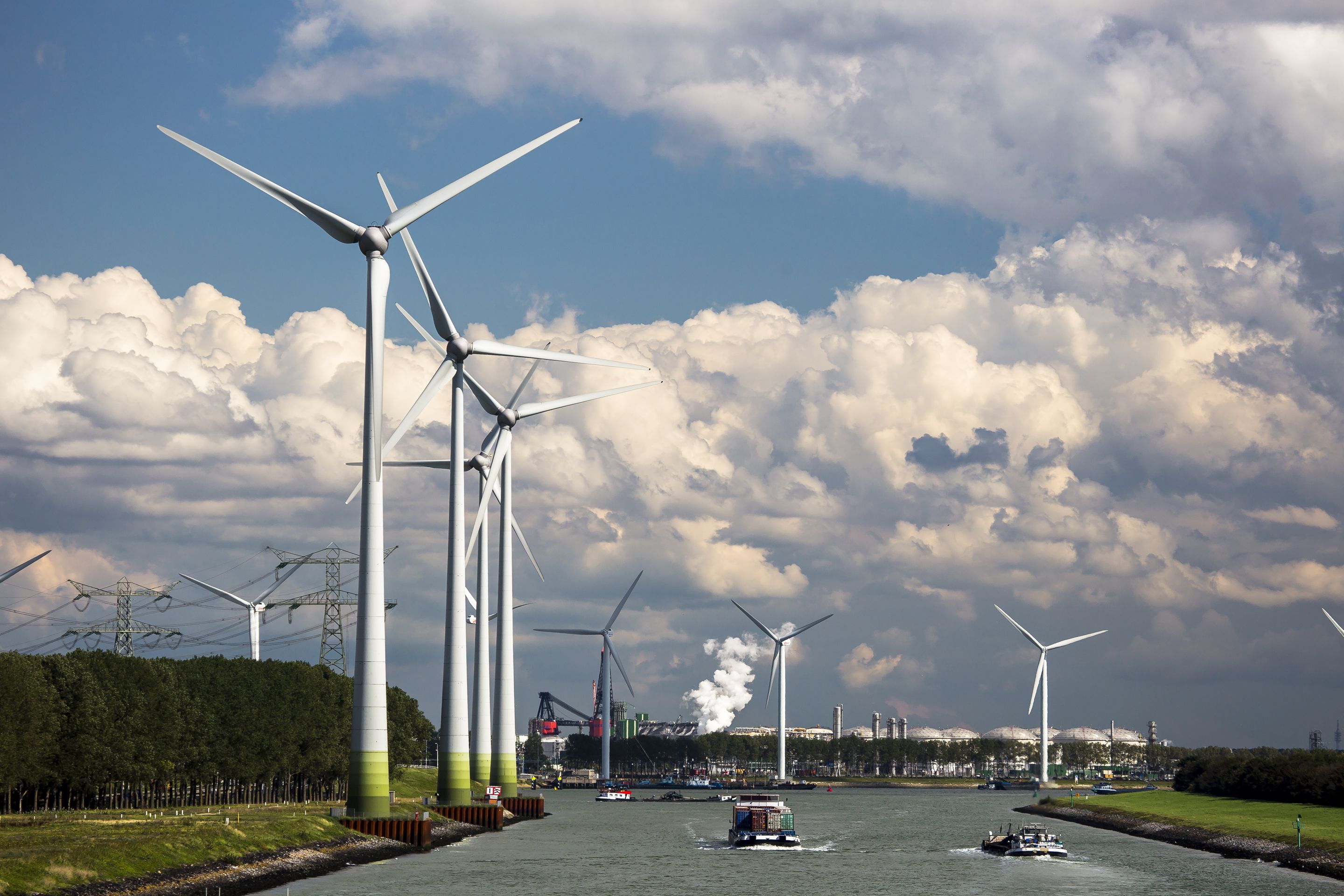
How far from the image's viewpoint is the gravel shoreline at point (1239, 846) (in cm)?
11825

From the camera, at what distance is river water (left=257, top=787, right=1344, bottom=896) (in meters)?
103

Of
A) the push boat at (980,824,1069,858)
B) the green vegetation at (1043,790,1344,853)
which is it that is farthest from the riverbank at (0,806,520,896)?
the green vegetation at (1043,790,1344,853)

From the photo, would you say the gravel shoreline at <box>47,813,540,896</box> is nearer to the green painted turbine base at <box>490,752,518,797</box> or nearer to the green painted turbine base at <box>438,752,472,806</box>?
the green painted turbine base at <box>438,752,472,806</box>

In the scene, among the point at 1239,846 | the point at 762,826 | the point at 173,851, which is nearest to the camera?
the point at 173,851

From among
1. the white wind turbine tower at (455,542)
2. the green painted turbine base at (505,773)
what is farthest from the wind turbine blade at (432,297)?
the green painted turbine base at (505,773)

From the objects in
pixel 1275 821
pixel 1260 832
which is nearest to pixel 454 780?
pixel 1260 832

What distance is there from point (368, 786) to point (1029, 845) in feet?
216

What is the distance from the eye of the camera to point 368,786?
118750mm

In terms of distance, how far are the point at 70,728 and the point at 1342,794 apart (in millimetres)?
144920

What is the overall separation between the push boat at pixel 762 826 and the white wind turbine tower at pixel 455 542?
29.8 m

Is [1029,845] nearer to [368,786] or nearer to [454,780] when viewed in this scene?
[454,780]

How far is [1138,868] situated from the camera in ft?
417

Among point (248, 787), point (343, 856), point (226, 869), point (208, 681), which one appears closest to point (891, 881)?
point (343, 856)

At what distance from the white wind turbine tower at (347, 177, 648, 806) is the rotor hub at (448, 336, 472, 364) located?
5 cm
